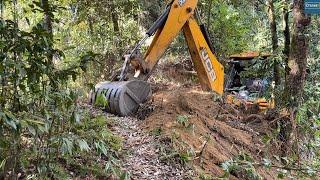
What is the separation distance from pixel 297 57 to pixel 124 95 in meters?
2.42

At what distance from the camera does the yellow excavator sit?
6.38 m

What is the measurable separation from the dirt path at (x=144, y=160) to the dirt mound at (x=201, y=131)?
8.4 inches

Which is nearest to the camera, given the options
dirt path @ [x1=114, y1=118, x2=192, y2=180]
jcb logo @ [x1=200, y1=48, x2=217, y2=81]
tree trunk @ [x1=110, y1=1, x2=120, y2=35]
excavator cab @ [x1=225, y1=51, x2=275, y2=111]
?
dirt path @ [x1=114, y1=118, x2=192, y2=180]

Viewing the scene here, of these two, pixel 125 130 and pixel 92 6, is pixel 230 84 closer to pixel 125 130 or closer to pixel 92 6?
pixel 92 6

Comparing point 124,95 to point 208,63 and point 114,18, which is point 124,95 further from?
point 114,18

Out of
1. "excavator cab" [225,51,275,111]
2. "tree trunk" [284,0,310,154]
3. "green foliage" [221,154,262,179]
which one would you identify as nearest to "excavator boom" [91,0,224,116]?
"excavator cab" [225,51,275,111]

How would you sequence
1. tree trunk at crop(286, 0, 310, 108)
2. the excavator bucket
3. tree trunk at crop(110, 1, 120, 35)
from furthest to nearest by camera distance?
tree trunk at crop(110, 1, 120, 35) → the excavator bucket → tree trunk at crop(286, 0, 310, 108)

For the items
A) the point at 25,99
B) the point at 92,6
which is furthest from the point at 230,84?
the point at 25,99

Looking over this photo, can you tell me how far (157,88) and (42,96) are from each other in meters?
5.22

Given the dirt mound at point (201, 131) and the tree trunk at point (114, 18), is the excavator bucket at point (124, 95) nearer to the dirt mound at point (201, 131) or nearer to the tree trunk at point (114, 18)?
the dirt mound at point (201, 131)

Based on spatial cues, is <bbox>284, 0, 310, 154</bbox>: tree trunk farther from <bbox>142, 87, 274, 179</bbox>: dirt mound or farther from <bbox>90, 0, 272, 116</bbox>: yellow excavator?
<bbox>90, 0, 272, 116</bbox>: yellow excavator

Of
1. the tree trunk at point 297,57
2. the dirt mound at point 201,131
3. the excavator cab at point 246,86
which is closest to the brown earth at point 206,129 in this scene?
the dirt mound at point 201,131

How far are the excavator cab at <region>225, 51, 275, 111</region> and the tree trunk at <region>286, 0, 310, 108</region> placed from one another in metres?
0.87

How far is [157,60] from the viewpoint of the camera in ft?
22.9
